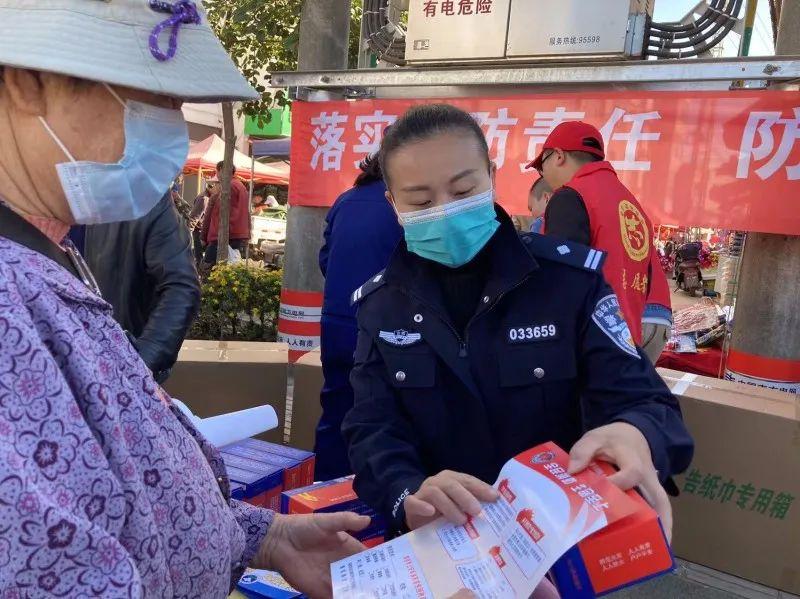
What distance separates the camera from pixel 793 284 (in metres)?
3.52

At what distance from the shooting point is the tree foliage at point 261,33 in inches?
233

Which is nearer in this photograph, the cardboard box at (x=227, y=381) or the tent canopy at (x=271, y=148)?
the cardboard box at (x=227, y=381)

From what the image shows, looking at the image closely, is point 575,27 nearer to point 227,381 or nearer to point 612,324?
point 227,381

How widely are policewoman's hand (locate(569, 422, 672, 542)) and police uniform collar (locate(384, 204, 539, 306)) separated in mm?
394

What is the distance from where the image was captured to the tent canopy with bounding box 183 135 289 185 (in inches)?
547

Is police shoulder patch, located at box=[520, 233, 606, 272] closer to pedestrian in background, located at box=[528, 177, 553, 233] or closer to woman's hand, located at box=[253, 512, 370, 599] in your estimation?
woman's hand, located at box=[253, 512, 370, 599]

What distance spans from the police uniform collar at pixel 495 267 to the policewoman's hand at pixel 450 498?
43 centimetres

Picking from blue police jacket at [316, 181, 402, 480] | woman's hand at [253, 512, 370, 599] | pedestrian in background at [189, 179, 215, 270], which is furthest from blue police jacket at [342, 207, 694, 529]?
pedestrian in background at [189, 179, 215, 270]

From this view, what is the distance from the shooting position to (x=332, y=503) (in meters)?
1.85

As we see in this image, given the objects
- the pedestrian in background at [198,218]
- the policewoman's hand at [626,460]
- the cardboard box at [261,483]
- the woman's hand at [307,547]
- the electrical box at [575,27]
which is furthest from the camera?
the pedestrian in background at [198,218]

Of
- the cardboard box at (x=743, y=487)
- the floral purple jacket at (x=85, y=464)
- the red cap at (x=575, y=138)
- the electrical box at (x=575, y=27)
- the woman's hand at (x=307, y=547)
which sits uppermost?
the electrical box at (x=575, y=27)

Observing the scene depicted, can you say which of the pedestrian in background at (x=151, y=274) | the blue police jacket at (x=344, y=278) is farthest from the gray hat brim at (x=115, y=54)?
the blue police jacket at (x=344, y=278)

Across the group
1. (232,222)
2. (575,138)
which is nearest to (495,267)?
(575,138)

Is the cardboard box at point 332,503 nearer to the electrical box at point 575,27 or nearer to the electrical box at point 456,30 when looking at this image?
the electrical box at point 575,27
